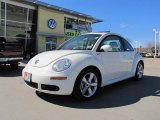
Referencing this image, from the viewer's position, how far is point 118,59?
6199mm

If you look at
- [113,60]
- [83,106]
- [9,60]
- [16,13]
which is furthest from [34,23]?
[83,106]

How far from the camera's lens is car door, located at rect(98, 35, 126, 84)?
565cm

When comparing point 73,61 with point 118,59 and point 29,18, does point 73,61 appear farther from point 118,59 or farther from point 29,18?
point 29,18

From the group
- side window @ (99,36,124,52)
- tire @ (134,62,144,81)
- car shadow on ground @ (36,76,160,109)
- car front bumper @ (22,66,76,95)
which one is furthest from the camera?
tire @ (134,62,144,81)

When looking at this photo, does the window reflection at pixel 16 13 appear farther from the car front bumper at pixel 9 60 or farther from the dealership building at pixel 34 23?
the car front bumper at pixel 9 60

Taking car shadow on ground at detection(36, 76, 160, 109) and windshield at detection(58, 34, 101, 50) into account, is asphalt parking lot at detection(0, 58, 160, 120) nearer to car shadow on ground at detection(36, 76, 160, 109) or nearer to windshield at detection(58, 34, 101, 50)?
car shadow on ground at detection(36, 76, 160, 109)

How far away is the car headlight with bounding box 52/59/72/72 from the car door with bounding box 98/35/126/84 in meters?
1.10

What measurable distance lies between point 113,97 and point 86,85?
80 centimetres

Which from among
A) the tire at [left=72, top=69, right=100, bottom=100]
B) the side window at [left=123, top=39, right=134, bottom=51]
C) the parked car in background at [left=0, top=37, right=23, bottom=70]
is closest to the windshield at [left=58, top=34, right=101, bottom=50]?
the tire at [left=72, top=69, right=100, bottom=100]

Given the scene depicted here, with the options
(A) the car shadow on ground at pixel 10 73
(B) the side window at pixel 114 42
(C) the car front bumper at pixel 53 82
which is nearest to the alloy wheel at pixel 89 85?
(C) the car front bumper at pixel 53 82

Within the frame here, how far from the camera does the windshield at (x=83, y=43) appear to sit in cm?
574

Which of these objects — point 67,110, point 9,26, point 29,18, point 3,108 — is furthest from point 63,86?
point 29,18

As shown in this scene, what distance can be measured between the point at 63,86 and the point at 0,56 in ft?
19.9

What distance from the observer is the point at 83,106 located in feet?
15.3
